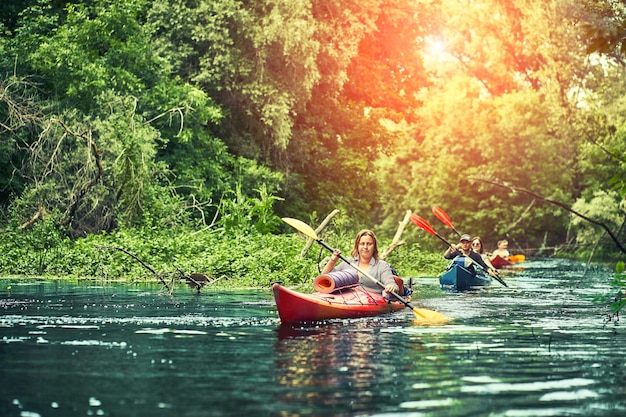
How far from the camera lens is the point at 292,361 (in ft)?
32.9

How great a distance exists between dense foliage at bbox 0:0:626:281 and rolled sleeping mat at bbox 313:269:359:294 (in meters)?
2.76

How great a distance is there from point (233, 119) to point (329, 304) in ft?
65.8

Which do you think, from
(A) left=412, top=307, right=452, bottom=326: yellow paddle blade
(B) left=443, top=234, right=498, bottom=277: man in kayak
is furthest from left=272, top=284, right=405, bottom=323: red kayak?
(B) left=443, top=234, right=498, bottom=277: man in kayak

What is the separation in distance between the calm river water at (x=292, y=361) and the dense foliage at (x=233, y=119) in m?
2.03

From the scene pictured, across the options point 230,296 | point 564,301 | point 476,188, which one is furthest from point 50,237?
point 476,188

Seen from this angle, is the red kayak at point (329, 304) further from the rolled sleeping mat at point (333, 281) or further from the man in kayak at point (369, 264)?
the man in kayak at point (369, 264)

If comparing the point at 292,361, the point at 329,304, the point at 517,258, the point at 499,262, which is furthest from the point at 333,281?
the point at 517,258

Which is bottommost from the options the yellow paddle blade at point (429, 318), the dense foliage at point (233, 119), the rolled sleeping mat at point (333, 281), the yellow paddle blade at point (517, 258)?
the yellow paddle blade at point (517, 258)

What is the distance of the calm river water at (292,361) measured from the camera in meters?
7.67

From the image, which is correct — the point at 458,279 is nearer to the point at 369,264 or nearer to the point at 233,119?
the point at 369,264

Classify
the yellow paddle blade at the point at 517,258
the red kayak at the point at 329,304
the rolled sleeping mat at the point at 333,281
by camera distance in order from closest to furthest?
the red kayak at the point at 329,304, the rolled sleeping mat at the point at 333,281, the yellow paddle blade at the point at 517,258

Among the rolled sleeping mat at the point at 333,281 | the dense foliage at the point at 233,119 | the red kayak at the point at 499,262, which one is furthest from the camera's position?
the red kayak at the point at 499,262

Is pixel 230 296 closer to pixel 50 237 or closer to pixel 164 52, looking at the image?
→ pixel 50 237

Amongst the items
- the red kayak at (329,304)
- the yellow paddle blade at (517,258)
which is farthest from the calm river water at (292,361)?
the yellow paddle blade at (517,258)
